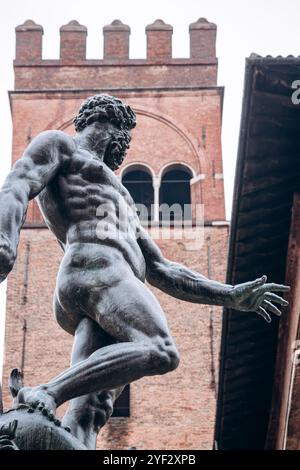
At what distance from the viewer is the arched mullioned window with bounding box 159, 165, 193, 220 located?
29.5 m

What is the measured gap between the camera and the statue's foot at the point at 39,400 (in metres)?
4.27

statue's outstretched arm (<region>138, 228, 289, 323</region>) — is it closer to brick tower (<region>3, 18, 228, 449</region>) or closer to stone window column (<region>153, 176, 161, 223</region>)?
brick tower (<region>3, 18, 228, 449</region>)

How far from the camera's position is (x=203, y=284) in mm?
5059

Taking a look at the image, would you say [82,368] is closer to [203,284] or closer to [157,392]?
[203,284]

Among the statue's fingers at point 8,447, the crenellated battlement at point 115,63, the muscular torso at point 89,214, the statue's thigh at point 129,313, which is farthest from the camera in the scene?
the crenellated battlement at point 115,63

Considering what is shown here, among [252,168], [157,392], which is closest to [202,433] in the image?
[157,392]

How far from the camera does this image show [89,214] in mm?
4836

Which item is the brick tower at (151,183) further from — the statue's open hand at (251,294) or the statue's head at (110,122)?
the statue's open hand at (251,294)

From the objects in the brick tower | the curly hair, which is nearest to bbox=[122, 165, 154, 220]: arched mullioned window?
the brick tower

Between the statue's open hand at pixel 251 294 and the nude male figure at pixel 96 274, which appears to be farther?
the statue's open hand at pixel 251 294

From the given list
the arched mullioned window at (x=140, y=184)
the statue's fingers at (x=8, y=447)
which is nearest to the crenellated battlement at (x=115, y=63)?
the arched mullioned window at (x=140, y=184)

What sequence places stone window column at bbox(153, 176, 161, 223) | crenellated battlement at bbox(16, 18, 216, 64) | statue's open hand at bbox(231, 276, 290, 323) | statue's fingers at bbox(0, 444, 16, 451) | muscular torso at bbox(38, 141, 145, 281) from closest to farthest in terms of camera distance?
statue's fingers at bbox(0, 444, 16, 451), muscular torso at bbox(38, 141, 145, 281), statue's open hand at bbox(231, 276, 290, 323), stone window column at bbox(153, 176, 161, 223), crenellated battlement at bbox(16, 18, 216, 64)

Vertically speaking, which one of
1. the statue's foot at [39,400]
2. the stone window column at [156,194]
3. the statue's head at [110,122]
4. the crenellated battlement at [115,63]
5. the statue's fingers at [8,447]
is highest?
the crenellated battlement at [115,63]

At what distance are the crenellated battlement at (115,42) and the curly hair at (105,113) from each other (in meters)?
26.3
